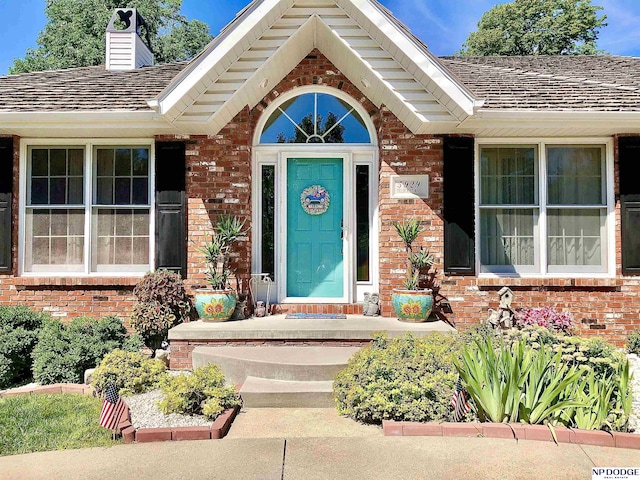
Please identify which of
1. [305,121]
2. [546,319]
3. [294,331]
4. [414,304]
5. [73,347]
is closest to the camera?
[73,347]

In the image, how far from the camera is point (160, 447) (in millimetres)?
3785

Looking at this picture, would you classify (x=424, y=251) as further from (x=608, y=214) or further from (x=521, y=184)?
(x=608, y=214)

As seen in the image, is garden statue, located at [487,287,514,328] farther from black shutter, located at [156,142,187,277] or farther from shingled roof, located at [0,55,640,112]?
black shutter, located at [156,142,187,277]

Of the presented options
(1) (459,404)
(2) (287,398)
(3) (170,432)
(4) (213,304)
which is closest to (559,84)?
(1) (459,404)

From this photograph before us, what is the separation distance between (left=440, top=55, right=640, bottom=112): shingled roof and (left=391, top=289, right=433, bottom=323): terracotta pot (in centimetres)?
269

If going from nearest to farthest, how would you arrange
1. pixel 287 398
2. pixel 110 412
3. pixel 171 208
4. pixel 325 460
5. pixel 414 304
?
pixel 325 460, pixel 110 412, pixel 287 398, pixel 414 304, pixel 171 208

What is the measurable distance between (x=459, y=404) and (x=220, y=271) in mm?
4001

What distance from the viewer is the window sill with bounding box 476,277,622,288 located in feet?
22.9

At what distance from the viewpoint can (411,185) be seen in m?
7.05

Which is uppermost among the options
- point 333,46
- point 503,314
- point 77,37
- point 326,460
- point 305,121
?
point 77,37

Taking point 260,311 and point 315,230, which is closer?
point 260,311

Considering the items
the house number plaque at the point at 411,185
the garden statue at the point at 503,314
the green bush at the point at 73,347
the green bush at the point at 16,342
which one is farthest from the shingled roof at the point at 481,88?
the green bush at the point at 73,347

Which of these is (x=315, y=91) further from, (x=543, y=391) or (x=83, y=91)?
(x=543, y=391)

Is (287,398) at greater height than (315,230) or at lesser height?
lesser
